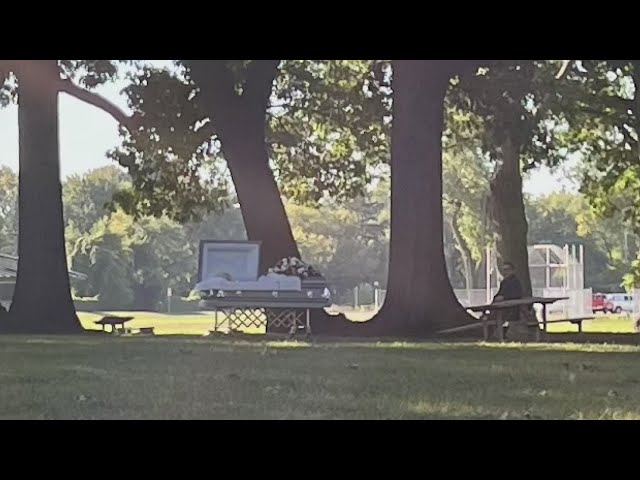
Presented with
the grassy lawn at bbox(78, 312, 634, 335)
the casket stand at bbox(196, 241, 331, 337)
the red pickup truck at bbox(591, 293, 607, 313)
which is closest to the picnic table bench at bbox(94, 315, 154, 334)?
the grassy lawn at bbox(78, 312, 634, 335)

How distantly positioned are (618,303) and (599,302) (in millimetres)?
538

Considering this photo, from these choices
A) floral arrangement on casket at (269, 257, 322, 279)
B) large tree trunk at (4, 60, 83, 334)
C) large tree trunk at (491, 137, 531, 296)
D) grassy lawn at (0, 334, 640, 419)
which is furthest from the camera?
large tree trunk at (491, 137, 531, 296)

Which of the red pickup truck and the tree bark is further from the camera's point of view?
the red pickup truck

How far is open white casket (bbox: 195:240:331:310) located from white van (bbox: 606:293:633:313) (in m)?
10.8

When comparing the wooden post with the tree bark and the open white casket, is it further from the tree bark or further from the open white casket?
the tree bark

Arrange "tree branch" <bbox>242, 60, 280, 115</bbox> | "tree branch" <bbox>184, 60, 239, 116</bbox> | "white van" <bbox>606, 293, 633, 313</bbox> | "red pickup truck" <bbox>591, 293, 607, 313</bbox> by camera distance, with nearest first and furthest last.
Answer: "tree branch" <bbox>184, 60, 239, 116</bbox> < "tree branch" <bbox>242, 60, 280, 115</bbox> < "red pickup truck" <bbox>591, 293, 607, 313</bbox> < "white van" <bbox>606, 293, 633, 313</bbox>

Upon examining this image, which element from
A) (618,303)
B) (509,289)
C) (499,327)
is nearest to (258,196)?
(509,289)

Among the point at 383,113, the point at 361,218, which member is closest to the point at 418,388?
the point at 383,113

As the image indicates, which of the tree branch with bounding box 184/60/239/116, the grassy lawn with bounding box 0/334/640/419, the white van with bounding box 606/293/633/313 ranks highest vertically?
the tree branch with bounding box 184/60/239/116

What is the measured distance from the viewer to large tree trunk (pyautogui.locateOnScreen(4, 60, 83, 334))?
9.48 meters

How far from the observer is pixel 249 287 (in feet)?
29.7

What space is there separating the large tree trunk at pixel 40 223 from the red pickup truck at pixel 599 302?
35.9 feet
